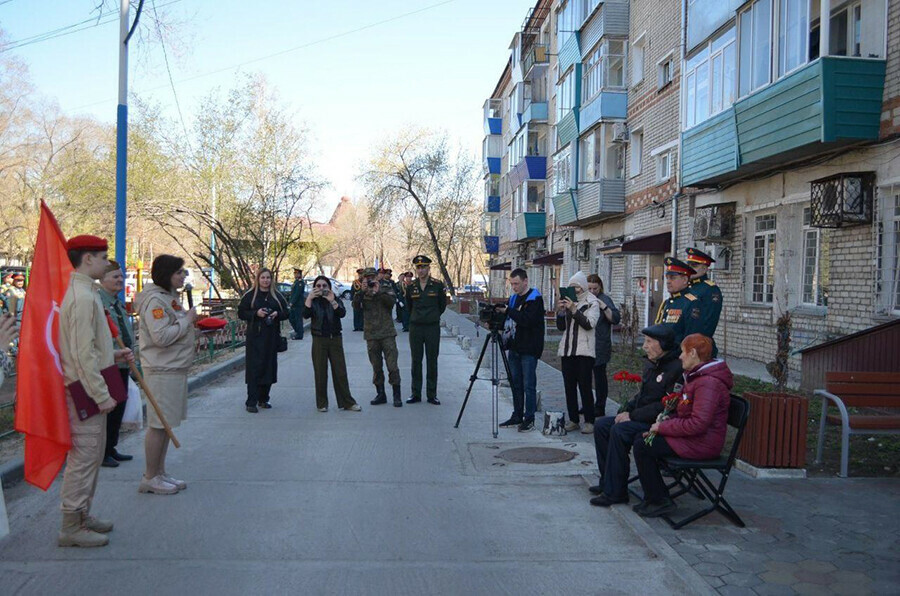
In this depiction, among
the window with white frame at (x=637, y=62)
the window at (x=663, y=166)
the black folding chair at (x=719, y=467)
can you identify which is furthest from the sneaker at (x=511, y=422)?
the window with white frame at (x=637, y=62)

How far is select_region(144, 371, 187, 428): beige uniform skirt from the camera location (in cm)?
583

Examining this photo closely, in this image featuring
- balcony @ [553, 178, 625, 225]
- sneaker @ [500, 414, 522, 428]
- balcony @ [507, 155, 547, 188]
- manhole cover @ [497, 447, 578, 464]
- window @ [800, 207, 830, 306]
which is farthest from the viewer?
balcony @ [507, 155, 547, 188]

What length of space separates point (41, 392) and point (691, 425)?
161 inches

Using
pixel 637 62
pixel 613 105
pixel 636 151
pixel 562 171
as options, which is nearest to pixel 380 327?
pixel 636 151

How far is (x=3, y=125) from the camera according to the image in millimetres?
34625

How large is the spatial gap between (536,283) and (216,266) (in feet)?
73.0

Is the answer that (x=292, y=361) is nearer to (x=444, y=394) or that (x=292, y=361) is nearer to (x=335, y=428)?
(x=444, y=394)

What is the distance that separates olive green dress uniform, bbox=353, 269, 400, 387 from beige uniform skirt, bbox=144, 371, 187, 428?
4.47m

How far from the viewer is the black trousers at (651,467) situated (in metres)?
5.31

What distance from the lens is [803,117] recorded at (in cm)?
1145

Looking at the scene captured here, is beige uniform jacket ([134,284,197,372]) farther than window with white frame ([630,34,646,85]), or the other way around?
window with white frame ([630,34,646,85])

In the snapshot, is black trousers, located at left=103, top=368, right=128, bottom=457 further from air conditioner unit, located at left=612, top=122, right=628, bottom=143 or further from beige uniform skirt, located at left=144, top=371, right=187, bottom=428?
air conditioner unit, located at left=612, top=122, right=628, bottom=143

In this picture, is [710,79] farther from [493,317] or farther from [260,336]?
[260,336]

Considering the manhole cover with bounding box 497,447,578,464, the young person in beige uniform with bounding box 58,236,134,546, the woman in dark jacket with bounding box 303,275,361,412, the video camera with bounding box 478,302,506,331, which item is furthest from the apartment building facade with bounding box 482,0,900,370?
the young person in beige uniform with bounding box 58,236,134,546
